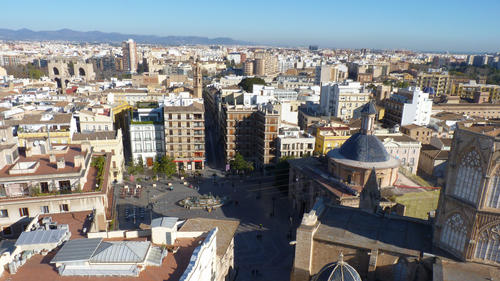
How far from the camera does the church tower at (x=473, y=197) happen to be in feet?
66.8

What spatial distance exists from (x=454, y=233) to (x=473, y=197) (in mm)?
2893

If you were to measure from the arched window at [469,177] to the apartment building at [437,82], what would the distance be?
142304 millimetres

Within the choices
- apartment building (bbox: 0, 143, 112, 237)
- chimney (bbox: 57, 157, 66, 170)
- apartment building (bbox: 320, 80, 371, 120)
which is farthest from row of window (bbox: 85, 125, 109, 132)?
apartment building (bbox: 320, 80, 371, 120)

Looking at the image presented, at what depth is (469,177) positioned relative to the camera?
21.5 meters

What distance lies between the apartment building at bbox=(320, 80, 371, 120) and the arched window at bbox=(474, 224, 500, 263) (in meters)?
68.7

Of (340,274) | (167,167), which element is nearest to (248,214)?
(167,167)

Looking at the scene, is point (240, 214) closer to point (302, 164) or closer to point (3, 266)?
point (302, 164)

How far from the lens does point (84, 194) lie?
29531 mm

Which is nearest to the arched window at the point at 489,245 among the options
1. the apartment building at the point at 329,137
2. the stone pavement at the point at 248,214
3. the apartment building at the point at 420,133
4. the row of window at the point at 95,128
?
the stone pavement at the point at 248,214

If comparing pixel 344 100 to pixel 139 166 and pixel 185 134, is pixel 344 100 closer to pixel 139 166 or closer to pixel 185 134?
pixel 185 134

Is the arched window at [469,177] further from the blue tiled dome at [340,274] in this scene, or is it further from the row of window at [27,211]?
the row of window at [27,211]

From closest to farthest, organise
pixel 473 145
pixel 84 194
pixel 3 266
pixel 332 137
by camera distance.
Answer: pixel 3 266 → pixel 473 145 → pixel 84 194 → pixel 332 137

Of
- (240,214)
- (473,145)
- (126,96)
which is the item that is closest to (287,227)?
(240,214)

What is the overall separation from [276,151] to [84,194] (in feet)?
132
